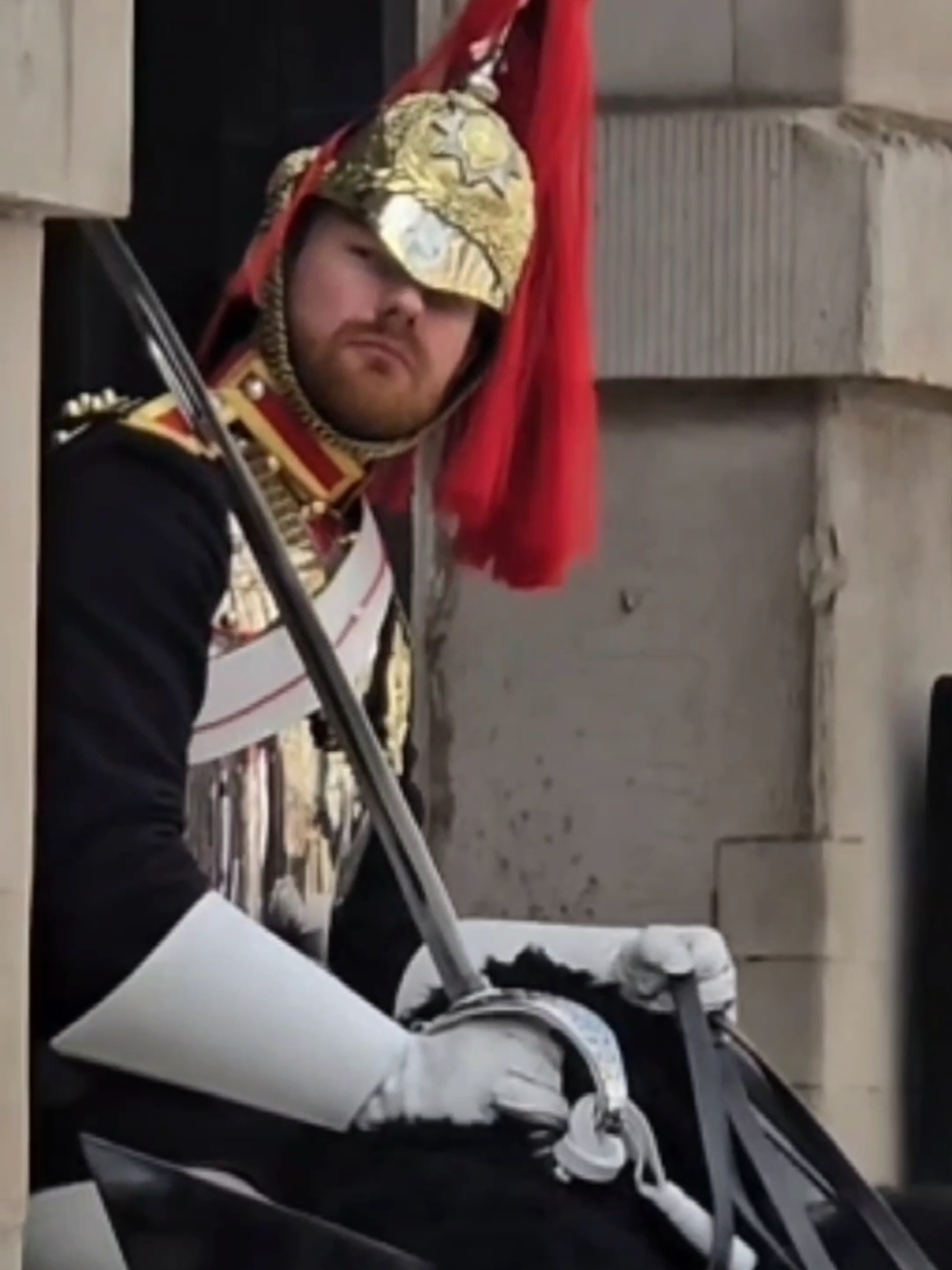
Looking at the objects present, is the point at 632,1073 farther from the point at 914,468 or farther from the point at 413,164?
the point at 914,468

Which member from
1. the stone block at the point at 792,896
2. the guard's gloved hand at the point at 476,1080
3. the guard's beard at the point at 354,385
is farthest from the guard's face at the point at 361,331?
the stone block at the point at 792,896

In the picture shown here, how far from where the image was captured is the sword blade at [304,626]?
4086 millimetres

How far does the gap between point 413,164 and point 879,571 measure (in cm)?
137

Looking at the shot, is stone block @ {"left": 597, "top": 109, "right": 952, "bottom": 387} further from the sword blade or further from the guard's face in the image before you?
the sword blade

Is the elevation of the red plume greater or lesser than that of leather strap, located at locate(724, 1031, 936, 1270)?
greater

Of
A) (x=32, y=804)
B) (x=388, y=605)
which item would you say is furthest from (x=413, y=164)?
(x=32, y=804)

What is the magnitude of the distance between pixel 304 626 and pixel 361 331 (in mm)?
296

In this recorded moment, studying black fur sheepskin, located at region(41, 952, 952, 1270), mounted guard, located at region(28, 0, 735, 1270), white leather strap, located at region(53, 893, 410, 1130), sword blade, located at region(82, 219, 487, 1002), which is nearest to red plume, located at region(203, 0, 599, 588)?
mounted guard, located at region(28, 0, 735, 1270)

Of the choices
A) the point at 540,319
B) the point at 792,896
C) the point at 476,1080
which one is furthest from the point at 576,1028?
the point at 792,896

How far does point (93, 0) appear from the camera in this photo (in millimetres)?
3693

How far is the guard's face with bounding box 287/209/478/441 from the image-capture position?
427 cm

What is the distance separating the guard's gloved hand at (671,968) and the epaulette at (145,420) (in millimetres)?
543

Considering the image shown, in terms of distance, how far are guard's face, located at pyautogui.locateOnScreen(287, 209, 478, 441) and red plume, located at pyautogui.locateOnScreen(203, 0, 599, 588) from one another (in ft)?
0.55

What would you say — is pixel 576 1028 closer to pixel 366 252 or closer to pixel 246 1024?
pixel 246 1024
